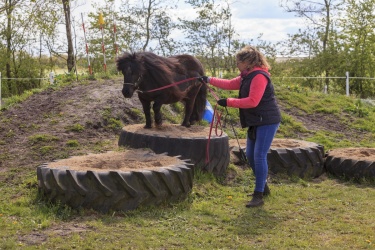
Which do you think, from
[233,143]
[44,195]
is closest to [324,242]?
[44,195]

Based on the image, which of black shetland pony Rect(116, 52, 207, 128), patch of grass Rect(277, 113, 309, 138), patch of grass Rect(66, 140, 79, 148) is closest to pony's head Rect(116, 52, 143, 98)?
black shetland pony Rect(116, 52, 207, 128)

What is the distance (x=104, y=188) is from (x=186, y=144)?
192 centimetres

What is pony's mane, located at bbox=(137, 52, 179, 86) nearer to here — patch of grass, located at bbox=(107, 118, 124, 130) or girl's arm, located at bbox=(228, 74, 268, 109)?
girl's arm, located at bbox=(228, 74, 268, 109)

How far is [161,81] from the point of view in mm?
6691

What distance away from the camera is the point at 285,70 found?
23.7 meters

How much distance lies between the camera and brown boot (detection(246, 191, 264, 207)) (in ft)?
18.5

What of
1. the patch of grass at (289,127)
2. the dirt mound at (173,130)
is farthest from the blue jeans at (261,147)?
the patch of grass at (289,127)

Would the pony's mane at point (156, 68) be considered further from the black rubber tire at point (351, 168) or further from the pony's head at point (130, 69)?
the black rubber tire at point (351, 168)

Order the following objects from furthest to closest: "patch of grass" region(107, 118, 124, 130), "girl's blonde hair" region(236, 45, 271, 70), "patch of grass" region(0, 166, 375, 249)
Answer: "patch of grass" region(107, 118, 124, 130) < "girl's blonde hair" region(236, 45, 271, 70) < "patch of grass" region(0, 166, 375, 249)

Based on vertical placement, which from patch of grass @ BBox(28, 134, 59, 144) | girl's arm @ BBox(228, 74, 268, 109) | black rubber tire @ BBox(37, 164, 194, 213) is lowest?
black rubber tire @ BBox(37, 164, 194, 213)

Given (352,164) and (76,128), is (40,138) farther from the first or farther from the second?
(352,164)

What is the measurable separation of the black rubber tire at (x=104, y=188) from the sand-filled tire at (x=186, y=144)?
1335mm

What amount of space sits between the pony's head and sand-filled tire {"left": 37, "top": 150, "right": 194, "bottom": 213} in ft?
4.84

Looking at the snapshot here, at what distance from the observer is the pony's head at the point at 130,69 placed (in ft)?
20.5
